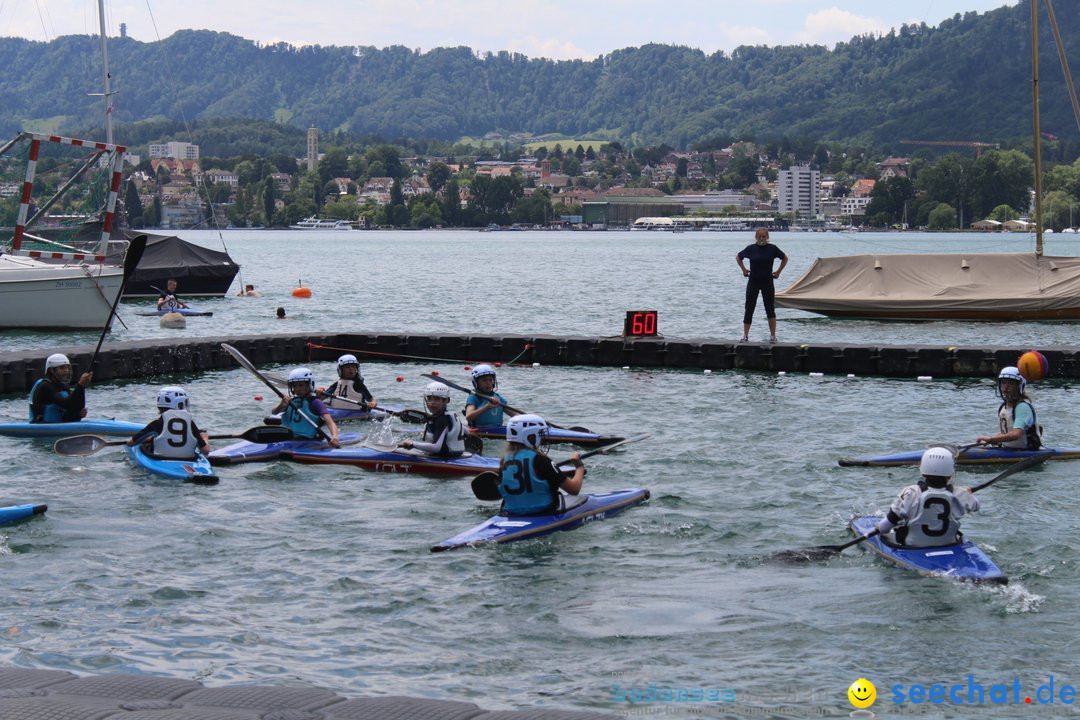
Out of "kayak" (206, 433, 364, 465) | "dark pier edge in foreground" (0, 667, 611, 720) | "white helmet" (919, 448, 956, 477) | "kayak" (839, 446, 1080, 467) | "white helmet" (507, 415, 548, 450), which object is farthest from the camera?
"kayak" (206, 433, 364, 465)

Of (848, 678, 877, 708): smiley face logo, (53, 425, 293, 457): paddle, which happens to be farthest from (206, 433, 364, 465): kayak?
(848, 678, 877, 708): smiley face logo

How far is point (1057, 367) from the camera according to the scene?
31.5 metres

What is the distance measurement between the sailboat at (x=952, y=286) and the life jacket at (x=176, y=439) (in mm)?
31928

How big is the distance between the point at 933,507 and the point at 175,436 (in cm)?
1124

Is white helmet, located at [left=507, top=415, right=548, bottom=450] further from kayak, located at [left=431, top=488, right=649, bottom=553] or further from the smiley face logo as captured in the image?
the smiley face logo

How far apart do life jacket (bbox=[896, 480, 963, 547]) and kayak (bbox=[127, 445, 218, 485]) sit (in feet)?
33.2

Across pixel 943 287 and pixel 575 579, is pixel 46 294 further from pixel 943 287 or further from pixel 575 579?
pixel 575 579

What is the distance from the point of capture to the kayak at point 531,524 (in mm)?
15914

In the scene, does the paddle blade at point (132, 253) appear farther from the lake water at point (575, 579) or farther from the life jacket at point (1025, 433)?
the life jacket at point (1025, 433)

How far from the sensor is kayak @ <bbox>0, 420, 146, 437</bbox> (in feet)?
75.4

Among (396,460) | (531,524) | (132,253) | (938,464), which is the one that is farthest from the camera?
(132,253)

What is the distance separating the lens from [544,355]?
34750 millimetres

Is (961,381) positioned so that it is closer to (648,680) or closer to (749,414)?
(749,414)

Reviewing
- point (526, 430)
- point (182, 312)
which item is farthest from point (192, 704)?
point (182, 312)
